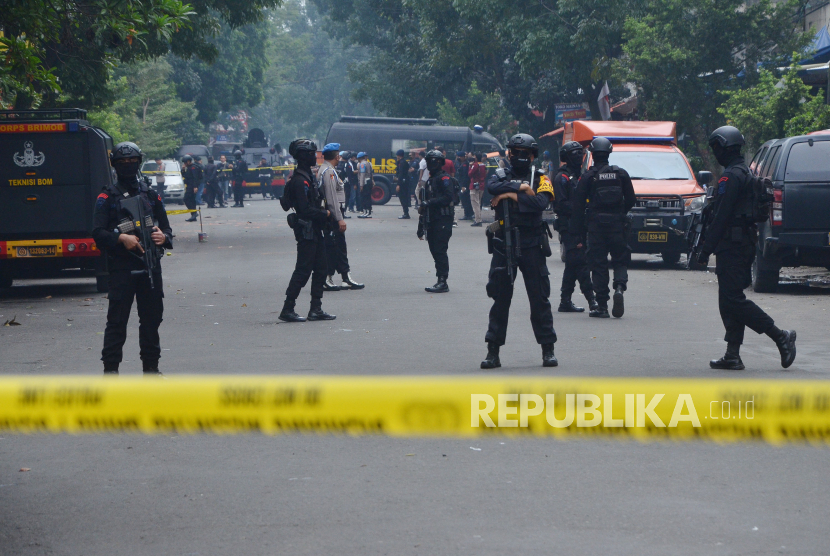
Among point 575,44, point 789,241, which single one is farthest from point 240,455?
point 575,44

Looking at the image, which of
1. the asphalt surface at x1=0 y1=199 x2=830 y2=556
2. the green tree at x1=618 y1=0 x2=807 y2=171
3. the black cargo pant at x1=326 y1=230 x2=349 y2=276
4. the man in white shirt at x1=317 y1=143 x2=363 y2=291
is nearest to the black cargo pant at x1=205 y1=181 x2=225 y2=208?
the green tree at x1=618 y1=0 x2=807 y2=171

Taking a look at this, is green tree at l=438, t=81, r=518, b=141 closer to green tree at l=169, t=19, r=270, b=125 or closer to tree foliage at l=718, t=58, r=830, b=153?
green tree at l=169, t=19, r=270, b=125

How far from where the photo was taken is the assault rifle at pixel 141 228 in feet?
24.3

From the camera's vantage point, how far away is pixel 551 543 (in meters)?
4.40

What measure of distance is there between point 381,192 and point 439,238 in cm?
2786

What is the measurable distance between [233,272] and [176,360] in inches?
335

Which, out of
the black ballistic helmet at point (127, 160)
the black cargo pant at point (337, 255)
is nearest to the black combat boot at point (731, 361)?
the black ballistic helmet at point (127, 160)

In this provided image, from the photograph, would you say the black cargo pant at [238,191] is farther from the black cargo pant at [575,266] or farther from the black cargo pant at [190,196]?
the black cargo pant at [575,266]

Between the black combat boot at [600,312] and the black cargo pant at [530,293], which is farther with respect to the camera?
the black combat boot at [600,312]

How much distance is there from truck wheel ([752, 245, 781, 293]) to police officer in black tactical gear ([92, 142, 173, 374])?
844 centimetres

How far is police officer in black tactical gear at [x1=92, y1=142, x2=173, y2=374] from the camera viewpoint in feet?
24.2

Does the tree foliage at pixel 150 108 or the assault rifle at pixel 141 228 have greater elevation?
the tree foliage at pixel 150 108

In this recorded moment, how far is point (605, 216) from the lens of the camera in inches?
446

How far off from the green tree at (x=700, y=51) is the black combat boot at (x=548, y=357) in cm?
1831
